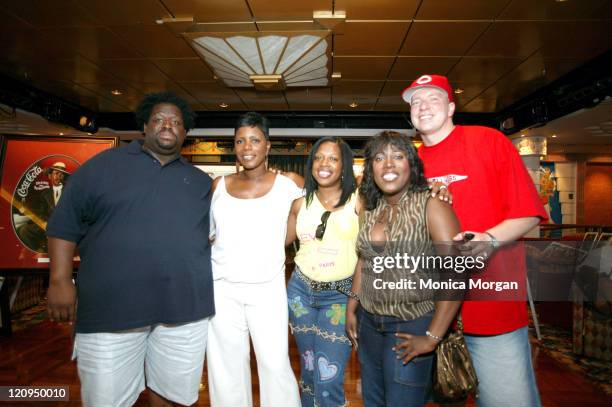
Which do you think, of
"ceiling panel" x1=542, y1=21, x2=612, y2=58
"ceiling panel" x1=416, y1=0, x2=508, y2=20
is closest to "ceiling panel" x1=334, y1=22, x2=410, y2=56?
"ceiling panel" x1=416, y1=0, x2=508, y2=20

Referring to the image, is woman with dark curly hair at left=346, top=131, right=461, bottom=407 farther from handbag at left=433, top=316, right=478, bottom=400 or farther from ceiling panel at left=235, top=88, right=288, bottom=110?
ceiling panel at left=235, top=88, right=288, bottom=110

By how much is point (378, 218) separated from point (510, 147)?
0.63 m

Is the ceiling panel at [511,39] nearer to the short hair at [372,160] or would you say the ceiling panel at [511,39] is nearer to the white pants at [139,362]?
the short hair at [372,160]

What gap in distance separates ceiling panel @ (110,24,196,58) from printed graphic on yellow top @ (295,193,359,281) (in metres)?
3.30

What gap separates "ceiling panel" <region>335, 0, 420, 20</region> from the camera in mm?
3333

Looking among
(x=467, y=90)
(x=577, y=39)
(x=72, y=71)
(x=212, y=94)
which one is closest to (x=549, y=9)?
(x=577, y=39)

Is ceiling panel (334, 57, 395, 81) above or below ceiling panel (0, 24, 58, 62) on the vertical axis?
below

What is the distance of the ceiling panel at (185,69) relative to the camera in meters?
4.79

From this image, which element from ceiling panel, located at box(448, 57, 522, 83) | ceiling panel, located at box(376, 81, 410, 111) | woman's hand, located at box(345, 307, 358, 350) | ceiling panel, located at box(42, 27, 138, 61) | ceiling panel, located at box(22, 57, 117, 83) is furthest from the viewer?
ceiling panel, located at box(376, 81, 410, 111)

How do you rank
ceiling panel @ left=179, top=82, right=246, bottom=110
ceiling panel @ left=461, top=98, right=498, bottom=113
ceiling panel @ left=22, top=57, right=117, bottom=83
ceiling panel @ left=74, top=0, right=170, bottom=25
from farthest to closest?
ceiling panel @ left=461, top=98, right=498, bottom=113 < ceiling panel @ left=179, top=82, right=246, bottom=110 < ceiling panel @ left=22, top=57, right=117, bottom=83 < ceiling panel @ left=74, top=0, right=170, bottom=25

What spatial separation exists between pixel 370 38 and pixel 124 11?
105 inches

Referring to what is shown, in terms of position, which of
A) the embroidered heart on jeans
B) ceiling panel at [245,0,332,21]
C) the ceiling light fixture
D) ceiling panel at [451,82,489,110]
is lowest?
the embroidered heart on jeans

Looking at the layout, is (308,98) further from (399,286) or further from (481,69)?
(399,286)

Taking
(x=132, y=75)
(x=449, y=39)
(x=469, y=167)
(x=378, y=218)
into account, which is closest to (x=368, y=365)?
(x=378, y=218)
